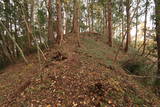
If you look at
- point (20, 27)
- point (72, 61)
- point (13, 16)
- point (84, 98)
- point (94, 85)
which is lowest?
point (84, 98)

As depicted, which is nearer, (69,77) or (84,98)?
(84,98)

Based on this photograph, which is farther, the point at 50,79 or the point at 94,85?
the point at 50,79

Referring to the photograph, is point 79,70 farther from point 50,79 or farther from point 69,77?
point 50,79

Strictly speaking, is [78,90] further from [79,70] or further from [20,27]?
[20,27]

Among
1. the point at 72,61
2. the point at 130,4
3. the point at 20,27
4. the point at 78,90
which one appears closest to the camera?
the point at 78,90

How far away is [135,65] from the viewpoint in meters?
7.63

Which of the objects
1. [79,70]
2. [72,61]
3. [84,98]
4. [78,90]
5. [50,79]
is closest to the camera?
[84,98]

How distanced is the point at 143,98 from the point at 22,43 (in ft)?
39.3

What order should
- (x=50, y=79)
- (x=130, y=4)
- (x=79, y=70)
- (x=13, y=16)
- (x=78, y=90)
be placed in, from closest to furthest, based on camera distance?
(x=78, y=90), (x=50, y=79), (x=79, y=70), (x=130, y=4), (x=13, y=16)

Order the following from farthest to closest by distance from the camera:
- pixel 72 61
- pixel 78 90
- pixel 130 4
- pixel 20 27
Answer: pixel 20 27 < pixel 130 4 < pixel 72 61 < pixel 78 90

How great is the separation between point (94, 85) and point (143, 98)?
6.03 ft

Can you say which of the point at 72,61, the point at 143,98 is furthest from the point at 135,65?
the point at 72,61

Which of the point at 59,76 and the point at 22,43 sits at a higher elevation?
the point at 22,43

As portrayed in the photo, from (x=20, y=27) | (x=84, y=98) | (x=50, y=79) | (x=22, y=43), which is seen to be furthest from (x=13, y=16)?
(x=84, y=98)
